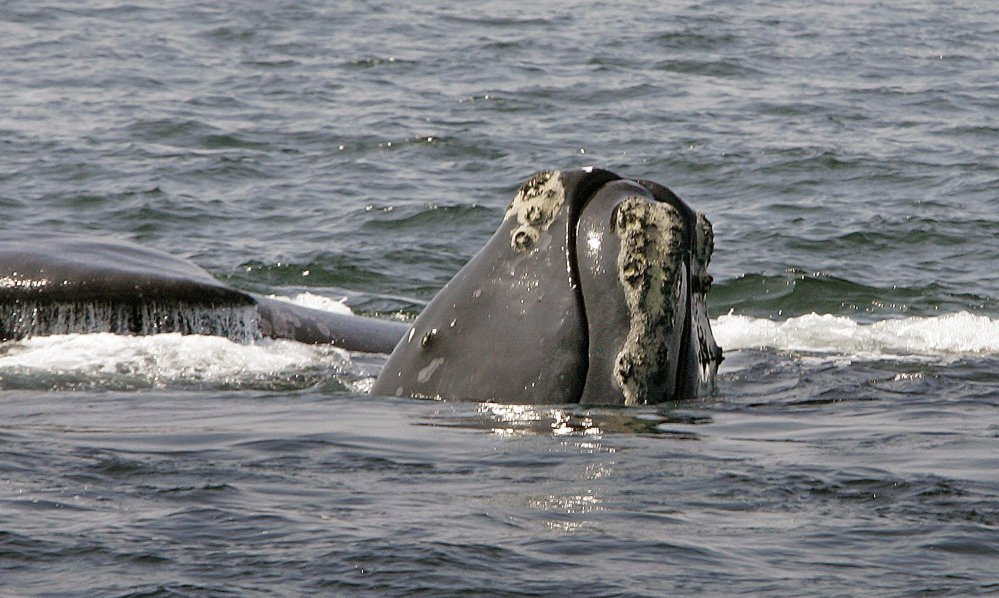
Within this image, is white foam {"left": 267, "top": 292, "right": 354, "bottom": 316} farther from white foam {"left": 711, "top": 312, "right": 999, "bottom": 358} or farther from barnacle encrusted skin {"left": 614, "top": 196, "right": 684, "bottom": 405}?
barnacle encrusted skin {"left": 614, "top": 196, "right": 684, "bottom": 405}

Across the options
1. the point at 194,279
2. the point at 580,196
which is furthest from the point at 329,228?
the point at 580,196

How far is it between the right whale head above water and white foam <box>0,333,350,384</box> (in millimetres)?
2465

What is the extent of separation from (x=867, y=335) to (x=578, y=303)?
6.38m

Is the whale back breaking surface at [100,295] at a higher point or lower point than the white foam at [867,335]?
higher

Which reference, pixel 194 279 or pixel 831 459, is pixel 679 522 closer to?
pixel 831 459

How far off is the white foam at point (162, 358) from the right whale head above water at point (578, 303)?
8.09 ft

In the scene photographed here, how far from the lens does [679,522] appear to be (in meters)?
5.50

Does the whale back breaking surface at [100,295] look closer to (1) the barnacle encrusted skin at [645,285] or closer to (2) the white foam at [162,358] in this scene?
(2) the white foam at [162,358]

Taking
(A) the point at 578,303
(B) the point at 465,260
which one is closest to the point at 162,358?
(A) the point at 578,303

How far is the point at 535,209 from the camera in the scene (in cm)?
696

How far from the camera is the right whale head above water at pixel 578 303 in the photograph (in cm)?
677

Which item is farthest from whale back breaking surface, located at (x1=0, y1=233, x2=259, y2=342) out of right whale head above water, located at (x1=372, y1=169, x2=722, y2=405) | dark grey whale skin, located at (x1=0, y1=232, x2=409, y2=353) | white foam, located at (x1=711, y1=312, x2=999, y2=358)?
white foam, located at (x1=711, y1=312, x2=999, y2=358)

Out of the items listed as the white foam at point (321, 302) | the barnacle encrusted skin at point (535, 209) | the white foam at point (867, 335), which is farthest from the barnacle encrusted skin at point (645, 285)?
the white foam at point (321, 302)

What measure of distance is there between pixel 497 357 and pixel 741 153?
1431 centimetres
